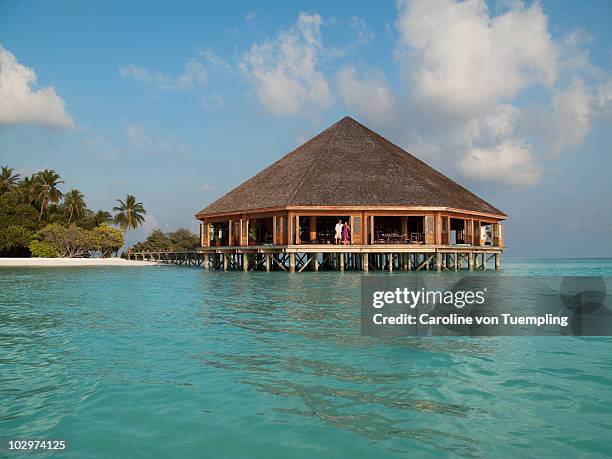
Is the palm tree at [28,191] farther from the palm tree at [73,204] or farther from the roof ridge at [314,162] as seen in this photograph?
the roof ridge at [314,162]

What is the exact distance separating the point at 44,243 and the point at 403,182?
122 ft

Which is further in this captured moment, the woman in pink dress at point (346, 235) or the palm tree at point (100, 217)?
the palm tree at point (100, 217)

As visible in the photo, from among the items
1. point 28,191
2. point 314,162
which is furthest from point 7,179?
point 314,162

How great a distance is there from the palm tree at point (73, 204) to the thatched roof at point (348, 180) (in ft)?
115

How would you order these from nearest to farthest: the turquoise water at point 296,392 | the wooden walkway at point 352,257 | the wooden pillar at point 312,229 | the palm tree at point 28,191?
1. the turquoise water at point 296,392
2. the wooden walkway at point 352,257
3. the wooden pillar at point 312,229
4. the palm tree at point 28,191

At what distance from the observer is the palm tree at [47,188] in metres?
62.6

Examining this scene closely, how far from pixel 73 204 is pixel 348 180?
45.5 m

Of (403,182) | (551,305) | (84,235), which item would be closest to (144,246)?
(84,235)

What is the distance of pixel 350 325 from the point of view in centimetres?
1034

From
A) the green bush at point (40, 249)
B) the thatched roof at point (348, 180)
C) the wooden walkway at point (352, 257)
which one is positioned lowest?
the wooden walkway at point (352, 257)

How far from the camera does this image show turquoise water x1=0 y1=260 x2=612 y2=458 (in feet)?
15.1

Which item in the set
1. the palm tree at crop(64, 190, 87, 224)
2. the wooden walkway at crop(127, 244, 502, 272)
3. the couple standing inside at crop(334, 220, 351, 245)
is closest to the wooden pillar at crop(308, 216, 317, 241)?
the wooden walkway at crop(127, 244, 502, 272)

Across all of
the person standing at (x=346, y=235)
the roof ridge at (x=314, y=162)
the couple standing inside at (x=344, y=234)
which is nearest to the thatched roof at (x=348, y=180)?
the roof ridge at (x=314, y=162)

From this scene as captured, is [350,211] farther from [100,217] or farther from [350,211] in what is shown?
[100,217]
